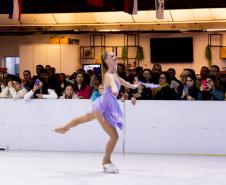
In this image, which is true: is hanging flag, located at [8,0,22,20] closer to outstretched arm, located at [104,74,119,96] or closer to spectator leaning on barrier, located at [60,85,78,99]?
spectator leaning on barrier, located at [60,85,78,99]

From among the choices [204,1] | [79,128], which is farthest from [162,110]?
[204,1]

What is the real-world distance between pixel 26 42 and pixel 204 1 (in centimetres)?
601

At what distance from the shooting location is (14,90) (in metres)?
9.13

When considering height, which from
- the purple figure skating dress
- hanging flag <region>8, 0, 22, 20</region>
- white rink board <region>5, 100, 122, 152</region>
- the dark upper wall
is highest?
the dark upper wall

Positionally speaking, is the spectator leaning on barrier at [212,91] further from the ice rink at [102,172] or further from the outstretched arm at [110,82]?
the outstretched arm at [110,82]

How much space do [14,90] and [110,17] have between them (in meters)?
6.42

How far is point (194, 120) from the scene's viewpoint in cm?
847

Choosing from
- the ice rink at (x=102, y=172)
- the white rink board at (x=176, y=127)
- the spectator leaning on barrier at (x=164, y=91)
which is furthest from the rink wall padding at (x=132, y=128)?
the ice rink at (x=102, y=172)

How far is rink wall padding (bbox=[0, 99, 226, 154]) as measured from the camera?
8.45m

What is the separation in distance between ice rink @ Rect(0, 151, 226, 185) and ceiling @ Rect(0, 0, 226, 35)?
21.5ft

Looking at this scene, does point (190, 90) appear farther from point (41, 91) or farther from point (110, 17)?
point (110, 17)

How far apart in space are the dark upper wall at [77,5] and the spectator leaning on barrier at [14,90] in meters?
5.44

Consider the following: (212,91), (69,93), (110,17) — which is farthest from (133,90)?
(110,17)

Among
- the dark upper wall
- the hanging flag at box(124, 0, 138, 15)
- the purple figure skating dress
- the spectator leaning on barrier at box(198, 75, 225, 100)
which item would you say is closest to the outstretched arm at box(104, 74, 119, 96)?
the purple figure skating dress
